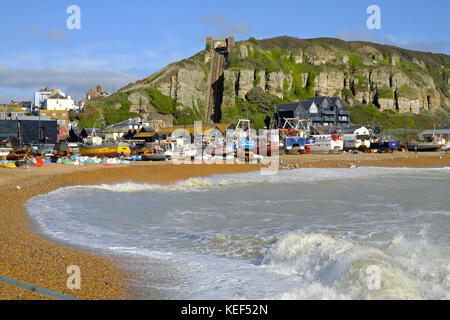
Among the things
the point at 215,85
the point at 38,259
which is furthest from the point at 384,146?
the point at 215,85

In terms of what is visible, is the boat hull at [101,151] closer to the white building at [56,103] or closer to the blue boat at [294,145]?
the blue boat at [294,145]

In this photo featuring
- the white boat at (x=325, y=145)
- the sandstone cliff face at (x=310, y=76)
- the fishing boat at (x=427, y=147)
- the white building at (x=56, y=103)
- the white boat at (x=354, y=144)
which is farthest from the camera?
the white building at (x=56, y=103)

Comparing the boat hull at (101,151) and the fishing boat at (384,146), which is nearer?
the boat hull at (101,151)

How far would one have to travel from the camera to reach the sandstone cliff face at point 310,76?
104250 mm

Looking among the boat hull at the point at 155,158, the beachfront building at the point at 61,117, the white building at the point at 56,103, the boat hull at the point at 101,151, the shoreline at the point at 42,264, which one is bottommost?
the shoreline at the point at 42,264

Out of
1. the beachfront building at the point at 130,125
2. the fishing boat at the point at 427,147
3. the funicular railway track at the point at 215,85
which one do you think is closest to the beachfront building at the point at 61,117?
the beachfront building at the point at 130,125

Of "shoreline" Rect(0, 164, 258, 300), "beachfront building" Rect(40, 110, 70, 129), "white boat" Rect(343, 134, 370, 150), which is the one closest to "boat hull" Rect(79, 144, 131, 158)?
"shoreline" Rect(0, 164, 258, 300)

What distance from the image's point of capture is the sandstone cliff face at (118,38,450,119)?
10425 centimetres

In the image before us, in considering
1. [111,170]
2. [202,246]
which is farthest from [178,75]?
[202,246]

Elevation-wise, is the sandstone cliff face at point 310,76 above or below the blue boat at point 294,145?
above

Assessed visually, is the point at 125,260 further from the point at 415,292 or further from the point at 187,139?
the point at 187,139

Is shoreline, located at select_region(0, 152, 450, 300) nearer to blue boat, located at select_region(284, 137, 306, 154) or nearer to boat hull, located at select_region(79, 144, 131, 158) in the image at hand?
boat hull, located at select_region(79, 144, 131, 158)

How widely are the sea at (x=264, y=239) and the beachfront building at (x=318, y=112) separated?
7381cm
